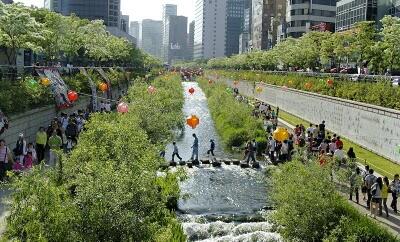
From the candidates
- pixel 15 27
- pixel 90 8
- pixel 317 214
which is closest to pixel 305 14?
pixel 90 8

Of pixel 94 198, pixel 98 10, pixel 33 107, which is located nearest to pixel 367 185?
pixel 94 198

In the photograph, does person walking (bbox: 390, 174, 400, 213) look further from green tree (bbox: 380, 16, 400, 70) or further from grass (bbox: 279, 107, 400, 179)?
green tree (bbox: 380, 16, 400, 70)

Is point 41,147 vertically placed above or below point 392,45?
below

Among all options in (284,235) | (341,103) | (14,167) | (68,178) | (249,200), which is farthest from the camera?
(341,103)

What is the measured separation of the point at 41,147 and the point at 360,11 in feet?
183

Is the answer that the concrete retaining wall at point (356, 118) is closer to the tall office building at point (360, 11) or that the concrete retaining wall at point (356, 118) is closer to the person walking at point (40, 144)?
the tall office building at point (360, 11)

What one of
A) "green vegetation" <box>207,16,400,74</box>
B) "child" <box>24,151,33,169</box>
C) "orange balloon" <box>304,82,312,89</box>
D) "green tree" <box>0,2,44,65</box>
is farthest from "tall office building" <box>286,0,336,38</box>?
"child" <box>24,151,33,169</box>

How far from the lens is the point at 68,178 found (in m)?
15.8

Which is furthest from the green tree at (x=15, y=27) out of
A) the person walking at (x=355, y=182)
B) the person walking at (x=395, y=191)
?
the person walking at (x=395, y=191)

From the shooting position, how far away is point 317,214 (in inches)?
689

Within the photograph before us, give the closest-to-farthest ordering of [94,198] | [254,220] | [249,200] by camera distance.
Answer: [94,198] → [254,220] → [249,200]

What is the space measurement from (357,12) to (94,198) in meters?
67.8

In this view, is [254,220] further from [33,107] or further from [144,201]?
[33,107]

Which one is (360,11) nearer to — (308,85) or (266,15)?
(308,85)
